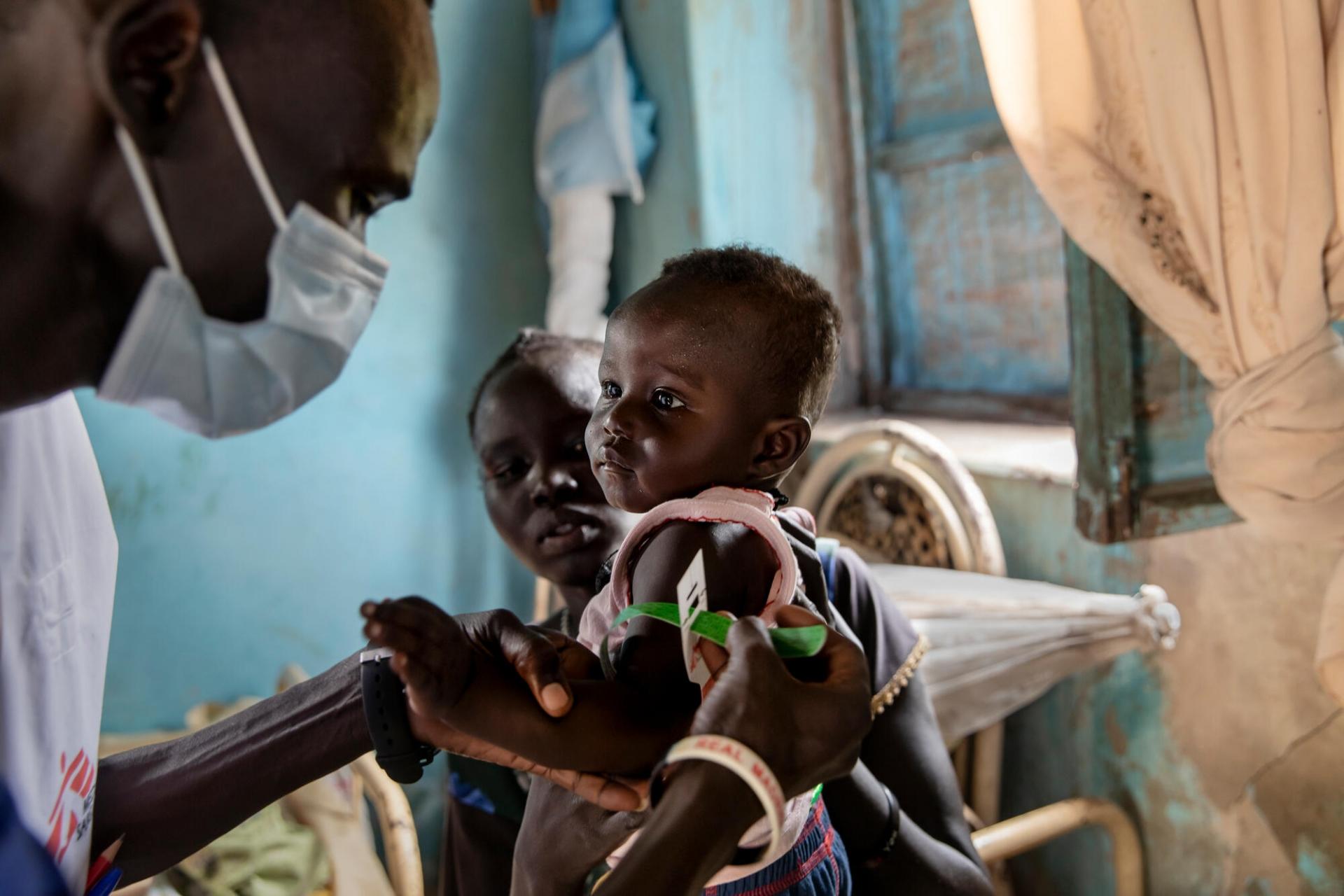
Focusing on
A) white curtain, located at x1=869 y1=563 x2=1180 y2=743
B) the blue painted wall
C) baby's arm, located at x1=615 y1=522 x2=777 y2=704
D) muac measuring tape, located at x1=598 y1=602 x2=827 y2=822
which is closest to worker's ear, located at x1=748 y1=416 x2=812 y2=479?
baby's arm, located at x1=615 y1=522 x2=777 y2=704

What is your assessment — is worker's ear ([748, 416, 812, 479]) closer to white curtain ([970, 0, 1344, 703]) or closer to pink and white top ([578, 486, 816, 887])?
pink and white top ([578, 486, 816, 887])

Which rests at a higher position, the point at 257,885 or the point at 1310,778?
the point at 1310,778

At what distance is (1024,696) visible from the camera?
1868 mm

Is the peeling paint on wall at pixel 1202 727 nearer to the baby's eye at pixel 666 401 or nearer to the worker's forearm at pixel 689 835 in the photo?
the baby's eye at pixel 666 401

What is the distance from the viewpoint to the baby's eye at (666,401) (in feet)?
3.24

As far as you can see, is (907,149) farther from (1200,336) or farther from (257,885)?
(257,885)

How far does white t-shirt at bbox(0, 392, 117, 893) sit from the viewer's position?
0.78m

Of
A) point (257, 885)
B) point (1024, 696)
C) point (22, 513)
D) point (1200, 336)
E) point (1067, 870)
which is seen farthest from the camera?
point (257, 885)

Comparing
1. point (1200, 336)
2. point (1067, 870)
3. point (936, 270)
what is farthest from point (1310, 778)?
point (936, 270)

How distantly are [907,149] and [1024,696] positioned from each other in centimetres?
164

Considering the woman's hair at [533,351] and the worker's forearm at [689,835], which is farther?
the woman's hair at [533,351]

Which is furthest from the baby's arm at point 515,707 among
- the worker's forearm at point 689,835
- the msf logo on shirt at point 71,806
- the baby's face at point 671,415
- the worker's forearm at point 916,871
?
the worker's forearm at point 916,871

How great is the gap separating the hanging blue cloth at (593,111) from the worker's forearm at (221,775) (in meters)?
2.23

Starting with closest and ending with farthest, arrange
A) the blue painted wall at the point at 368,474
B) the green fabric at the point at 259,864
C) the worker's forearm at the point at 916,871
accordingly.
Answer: the worker's forearm at the point at 916,871, the green fabric at the point at 259,864, the blue painted wall at the point at 368,474
